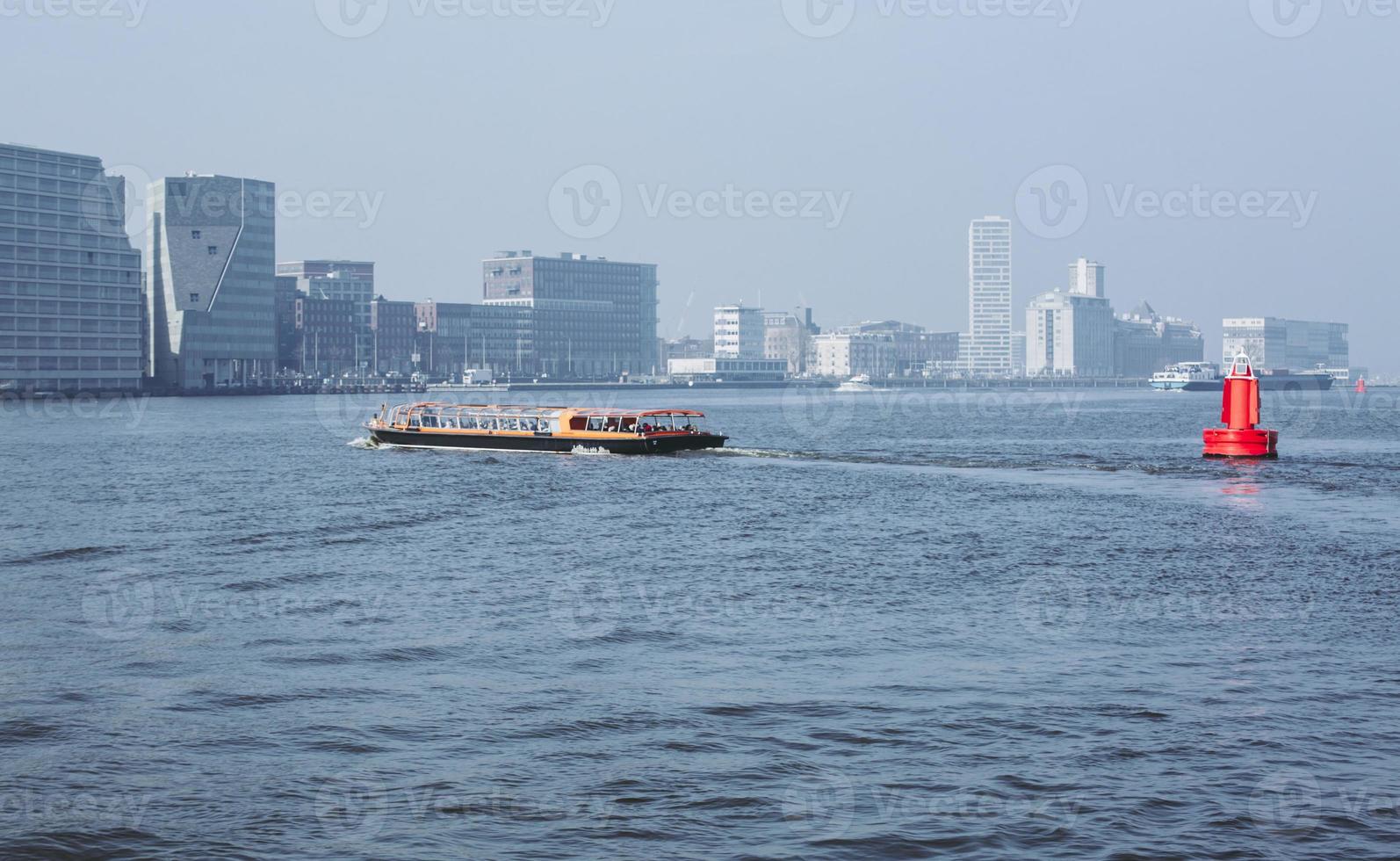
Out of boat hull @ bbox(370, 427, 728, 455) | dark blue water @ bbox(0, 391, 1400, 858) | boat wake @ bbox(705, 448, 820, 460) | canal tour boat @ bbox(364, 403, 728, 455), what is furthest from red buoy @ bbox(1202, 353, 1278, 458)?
canal tour boat @ bbox(364, 403, 728, 455)

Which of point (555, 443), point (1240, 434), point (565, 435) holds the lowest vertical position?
point (555, 443)

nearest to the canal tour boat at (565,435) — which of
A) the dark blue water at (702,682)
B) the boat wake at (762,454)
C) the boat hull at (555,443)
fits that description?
the boat hull at (555,443)

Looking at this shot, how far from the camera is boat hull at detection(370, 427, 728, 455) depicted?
293 feet

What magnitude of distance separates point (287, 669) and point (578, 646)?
5711mm

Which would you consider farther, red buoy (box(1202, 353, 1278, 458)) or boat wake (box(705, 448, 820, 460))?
boat wake (box(705, 448, 820, 460))

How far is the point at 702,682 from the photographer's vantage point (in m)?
25.0

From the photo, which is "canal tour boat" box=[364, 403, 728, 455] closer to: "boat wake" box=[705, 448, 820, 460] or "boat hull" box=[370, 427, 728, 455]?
"boat hull" box=[370, 427, 728, 455]

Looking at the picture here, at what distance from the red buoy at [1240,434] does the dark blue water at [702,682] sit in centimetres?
2518

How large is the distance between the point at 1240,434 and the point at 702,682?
216ft

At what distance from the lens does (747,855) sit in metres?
16.5

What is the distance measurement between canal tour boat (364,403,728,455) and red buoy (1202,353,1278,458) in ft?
99.3

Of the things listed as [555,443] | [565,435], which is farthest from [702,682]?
[555,443]

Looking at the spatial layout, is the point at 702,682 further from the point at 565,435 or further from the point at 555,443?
the point at 555,443

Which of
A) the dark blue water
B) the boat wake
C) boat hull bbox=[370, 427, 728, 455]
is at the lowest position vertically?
the dark blue water
